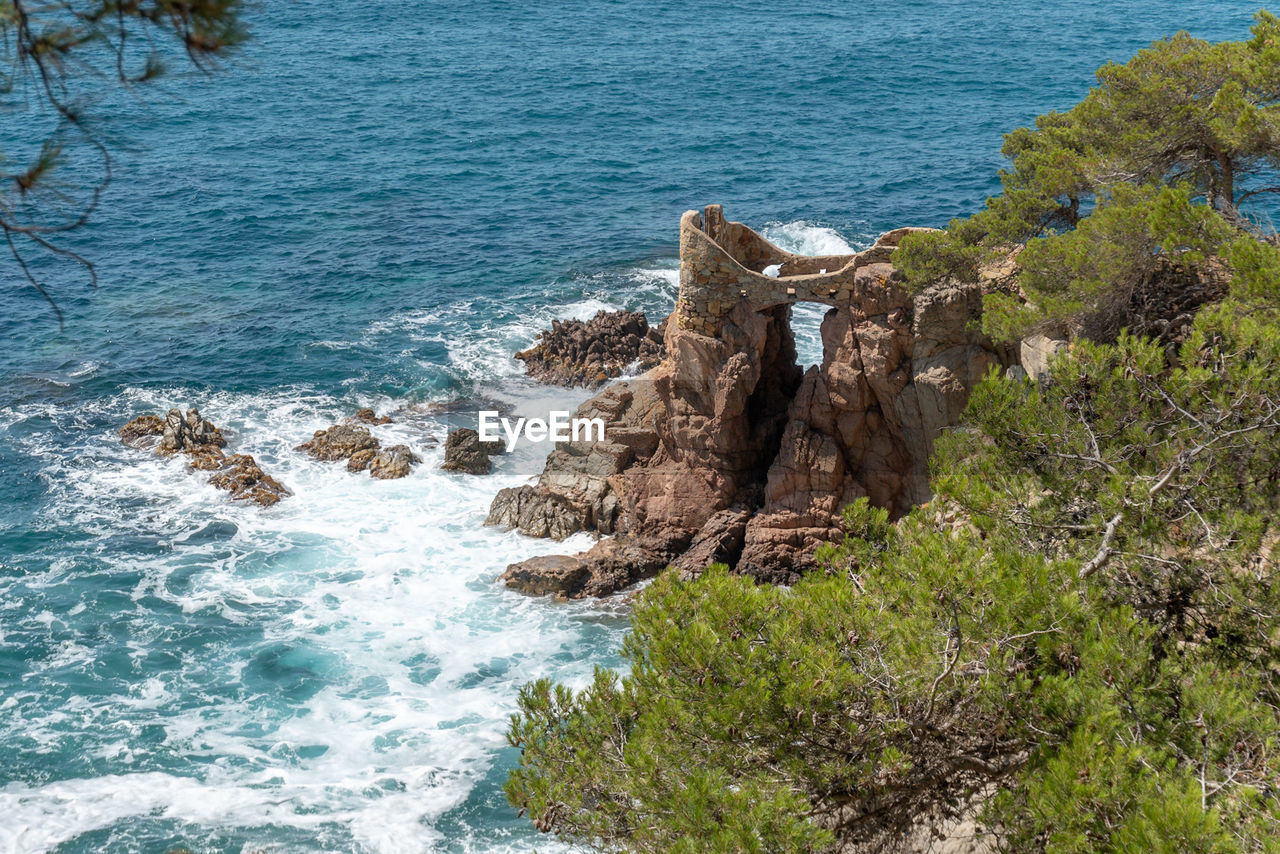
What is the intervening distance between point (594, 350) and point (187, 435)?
543 inches

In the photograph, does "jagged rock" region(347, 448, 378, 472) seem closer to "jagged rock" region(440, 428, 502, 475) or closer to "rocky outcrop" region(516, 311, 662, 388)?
"jagged rock" region(440, 428, 502, 475)

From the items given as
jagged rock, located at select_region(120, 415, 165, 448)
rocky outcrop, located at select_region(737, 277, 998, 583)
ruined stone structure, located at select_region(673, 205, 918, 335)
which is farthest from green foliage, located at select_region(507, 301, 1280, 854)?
jagged rock, located at select_region(120, 415, 165, 448)

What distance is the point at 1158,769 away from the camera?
10406mm

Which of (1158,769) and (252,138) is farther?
(252,138)

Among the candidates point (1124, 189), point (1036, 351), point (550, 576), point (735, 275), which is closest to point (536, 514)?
point (550, 576)

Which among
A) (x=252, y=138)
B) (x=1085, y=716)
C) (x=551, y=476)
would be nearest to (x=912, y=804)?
(x=1085, y=716)

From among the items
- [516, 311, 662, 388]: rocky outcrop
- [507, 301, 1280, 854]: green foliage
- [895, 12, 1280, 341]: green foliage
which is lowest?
[516, 311, 662, 388]: rocky outcrop

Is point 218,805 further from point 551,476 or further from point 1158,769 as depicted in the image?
point 1158,769

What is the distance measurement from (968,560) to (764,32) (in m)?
80.4

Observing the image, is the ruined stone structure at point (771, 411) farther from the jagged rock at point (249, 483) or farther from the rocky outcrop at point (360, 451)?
the jagged rock at point (249, 483)

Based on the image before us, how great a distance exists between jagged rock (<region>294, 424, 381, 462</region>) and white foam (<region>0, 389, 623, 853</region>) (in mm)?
532

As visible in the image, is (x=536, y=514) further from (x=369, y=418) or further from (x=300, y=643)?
(x=369, y=418)

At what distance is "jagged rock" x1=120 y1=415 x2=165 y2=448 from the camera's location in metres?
37.5

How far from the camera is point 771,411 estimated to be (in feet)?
98.1
